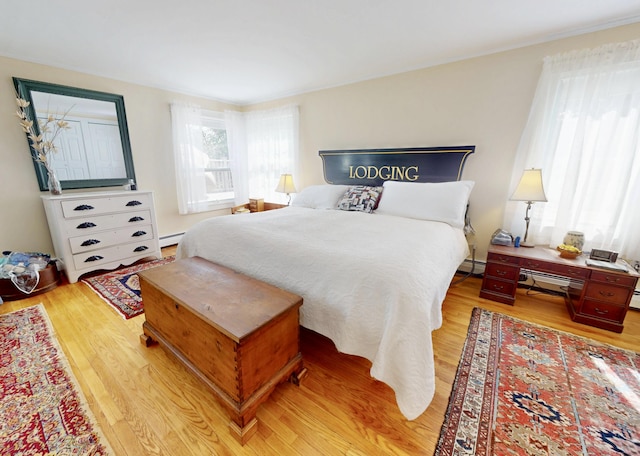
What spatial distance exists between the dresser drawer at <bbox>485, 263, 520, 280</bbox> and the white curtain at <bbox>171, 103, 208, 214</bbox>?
3.89 meters

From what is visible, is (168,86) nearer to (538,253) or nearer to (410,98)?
(410,98)

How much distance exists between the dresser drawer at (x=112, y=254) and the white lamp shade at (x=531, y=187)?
3978mm

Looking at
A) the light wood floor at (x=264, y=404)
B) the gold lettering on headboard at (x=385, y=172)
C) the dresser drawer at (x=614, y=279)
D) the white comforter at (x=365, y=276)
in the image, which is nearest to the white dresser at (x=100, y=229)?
the light wood floor at (x=264, y=404)

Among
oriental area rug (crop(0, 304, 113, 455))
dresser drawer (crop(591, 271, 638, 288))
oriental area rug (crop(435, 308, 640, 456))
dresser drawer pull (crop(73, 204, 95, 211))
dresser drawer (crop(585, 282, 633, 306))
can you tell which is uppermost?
dresser drawer pull (crop(73, 204, 95, 211))

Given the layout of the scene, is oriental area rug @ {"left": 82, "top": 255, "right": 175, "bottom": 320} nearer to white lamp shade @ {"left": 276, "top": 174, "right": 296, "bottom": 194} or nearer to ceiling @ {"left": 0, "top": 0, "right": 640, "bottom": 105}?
white lamp shade @ {"left": 276, "top": 174, "right": 296, "bottom": 194}

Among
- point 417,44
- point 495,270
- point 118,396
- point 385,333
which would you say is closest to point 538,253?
point 495,270

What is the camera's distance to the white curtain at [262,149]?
3.79 m

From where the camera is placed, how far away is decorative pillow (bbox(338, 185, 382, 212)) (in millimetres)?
2701

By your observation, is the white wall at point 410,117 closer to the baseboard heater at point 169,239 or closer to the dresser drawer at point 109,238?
the dresser drawer at point 109,238

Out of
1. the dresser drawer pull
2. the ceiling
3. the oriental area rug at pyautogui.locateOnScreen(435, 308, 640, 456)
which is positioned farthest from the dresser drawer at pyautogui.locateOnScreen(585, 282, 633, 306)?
the dresser drawer pull

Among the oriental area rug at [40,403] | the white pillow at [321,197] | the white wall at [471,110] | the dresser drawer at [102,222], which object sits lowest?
the oriental area rug at [40,403]

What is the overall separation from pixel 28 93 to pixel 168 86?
135cm

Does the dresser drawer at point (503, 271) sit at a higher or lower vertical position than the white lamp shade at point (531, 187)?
lower

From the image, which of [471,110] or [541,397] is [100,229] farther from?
[471,110]
